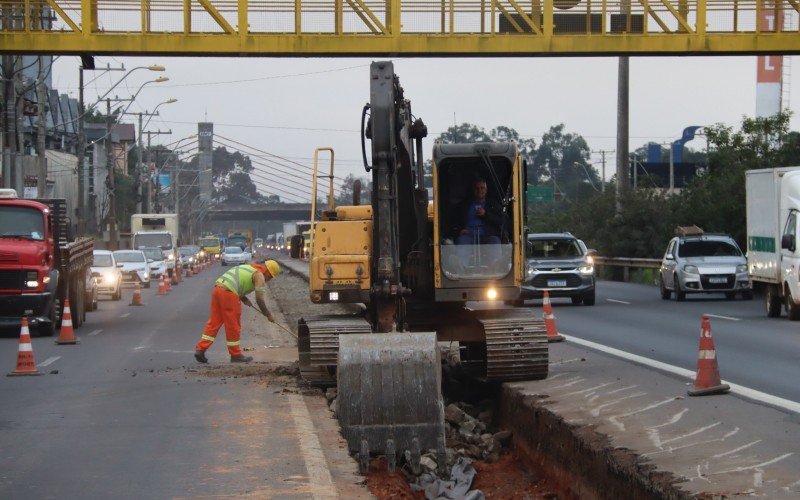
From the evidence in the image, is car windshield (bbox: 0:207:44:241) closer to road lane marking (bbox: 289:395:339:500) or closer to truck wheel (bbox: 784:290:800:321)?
road lane marking (bbox: 289:395:339:500)

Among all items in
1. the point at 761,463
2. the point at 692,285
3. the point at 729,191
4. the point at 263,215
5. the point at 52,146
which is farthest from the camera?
the point at 263,215

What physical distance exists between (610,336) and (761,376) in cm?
661

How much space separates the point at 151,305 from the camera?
37719mm

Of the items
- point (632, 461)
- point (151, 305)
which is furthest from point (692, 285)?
point (632, 461)

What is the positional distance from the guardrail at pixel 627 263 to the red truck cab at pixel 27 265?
23.7 metres

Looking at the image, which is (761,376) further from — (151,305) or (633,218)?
(633,218)

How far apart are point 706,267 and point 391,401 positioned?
2227 centimetres

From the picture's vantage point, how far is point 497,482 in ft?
39.5

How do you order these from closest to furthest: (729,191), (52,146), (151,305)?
(151,305) < (729,191) < (52,146)

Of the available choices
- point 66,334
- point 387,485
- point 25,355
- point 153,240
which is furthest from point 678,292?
point 153,240

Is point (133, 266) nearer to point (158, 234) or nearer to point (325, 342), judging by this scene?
point (158, 234)

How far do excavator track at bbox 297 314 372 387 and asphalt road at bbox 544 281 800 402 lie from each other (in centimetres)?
425

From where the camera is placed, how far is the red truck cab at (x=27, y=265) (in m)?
24.4

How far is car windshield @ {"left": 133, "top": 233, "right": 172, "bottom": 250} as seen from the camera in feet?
210
